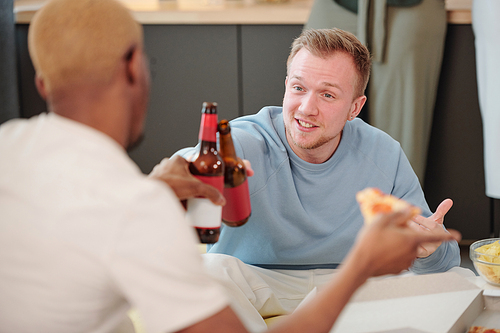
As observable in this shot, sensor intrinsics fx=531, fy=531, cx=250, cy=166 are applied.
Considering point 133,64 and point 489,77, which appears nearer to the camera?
point 133,64

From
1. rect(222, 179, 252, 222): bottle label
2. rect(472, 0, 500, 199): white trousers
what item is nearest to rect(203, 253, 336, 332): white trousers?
rect(222, 179, 252, 222): bottle label

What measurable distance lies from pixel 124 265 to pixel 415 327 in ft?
2.10

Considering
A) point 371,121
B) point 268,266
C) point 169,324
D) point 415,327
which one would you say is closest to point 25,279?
point 169,324

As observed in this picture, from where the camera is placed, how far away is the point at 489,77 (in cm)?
251

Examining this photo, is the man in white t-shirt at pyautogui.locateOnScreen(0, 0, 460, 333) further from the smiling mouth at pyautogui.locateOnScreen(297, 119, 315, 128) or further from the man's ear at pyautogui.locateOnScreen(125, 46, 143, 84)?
the smiling mouth at pyautogui.locateOnScreen(297, 119, 315, 128)

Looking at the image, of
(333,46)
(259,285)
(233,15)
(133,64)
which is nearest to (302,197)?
(259,285)

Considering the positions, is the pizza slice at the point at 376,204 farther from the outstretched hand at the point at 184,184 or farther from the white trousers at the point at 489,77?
the white trousers at the point at 489,77

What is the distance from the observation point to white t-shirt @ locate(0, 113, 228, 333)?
25.7 inches

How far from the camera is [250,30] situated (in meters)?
2.75

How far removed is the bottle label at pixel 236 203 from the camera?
1.13 meters

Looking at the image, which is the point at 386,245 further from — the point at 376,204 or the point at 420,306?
the point at 420,306

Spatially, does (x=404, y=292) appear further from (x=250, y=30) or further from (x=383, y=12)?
(x=250, y=30)

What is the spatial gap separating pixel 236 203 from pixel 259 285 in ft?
1.02

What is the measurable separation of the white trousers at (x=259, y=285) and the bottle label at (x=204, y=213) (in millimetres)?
237
